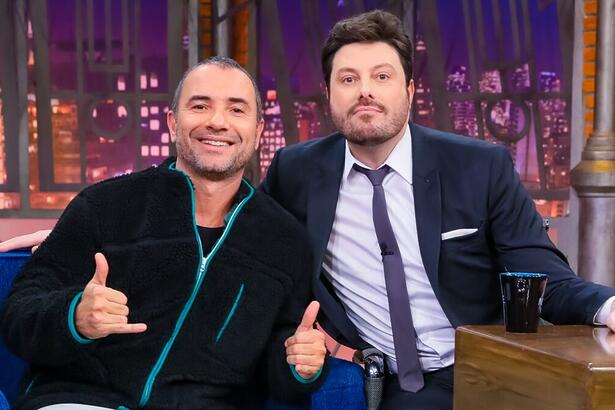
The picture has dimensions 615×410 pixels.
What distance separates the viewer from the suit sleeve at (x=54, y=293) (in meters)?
1.72

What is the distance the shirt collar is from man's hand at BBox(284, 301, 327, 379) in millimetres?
499

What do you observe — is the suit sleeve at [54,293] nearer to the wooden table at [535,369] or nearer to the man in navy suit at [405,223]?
the man in navy suit at [405,223]

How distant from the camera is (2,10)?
16.0 ft

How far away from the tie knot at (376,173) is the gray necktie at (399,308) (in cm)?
8

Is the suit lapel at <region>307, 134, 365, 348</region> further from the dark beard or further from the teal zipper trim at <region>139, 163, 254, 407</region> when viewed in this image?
the teal zipper trim at <region>139, 163, 254, 407</region>

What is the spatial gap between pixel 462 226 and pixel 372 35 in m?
0.55

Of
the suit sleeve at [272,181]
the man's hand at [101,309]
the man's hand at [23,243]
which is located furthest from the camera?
the suit sleeve at [272,181]

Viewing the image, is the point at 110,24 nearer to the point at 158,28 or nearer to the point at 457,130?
the point at 158,28

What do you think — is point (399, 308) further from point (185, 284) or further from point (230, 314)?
point (185, 284)

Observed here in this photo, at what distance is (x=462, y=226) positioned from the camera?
2.12 meters

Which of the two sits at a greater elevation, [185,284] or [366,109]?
[366,109]

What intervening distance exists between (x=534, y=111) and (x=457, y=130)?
19.4 inches

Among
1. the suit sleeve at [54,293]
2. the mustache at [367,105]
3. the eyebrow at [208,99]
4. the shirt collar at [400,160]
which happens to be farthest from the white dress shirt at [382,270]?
the suit sleeve at [54,293]

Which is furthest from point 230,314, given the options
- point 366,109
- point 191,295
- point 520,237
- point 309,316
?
point 520,237
